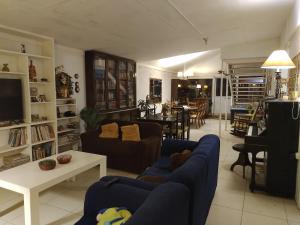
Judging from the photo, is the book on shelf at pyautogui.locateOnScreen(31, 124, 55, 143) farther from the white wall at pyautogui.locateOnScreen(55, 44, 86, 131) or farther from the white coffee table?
the white coffee table

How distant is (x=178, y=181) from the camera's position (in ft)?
4.77

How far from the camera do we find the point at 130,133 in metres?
3.79

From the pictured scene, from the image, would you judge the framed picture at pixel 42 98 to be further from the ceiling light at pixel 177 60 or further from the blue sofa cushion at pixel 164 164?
the ceiling light at pixel 177 60

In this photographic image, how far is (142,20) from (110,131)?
2.03 meters

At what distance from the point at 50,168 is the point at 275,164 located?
2.75 m

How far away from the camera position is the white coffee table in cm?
191

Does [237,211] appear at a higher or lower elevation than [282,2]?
lower

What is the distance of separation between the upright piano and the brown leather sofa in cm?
153

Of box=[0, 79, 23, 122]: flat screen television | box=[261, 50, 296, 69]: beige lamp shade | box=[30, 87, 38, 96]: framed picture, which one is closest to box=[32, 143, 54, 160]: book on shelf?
box=[0, 79, 23, 122]: flat screen television

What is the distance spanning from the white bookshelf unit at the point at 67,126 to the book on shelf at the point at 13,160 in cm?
81

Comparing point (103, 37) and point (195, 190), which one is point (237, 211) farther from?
point (103, 37)

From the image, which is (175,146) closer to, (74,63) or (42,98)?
(42,98)

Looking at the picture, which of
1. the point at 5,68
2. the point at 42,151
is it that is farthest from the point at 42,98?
the point at 42,151

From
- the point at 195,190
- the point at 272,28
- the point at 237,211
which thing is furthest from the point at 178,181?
the point at 272,28
